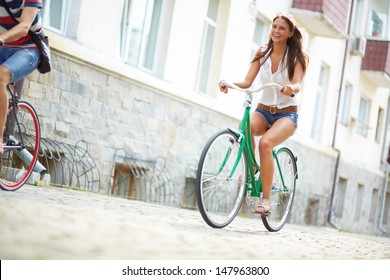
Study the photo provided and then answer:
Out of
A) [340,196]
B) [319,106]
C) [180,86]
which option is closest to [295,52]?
[180,86]

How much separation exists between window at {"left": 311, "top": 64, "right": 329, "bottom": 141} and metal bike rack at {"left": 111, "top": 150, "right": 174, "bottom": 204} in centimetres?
577

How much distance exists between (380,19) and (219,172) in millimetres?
8459

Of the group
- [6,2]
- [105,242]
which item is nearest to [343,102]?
[6,2]

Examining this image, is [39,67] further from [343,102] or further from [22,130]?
[343,102]

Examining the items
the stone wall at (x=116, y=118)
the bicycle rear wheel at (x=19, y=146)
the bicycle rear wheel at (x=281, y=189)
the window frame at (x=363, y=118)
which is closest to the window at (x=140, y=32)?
the stone wall at (x=116, y=118)

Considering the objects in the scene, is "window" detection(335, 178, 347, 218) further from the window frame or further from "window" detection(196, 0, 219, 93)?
"window" detection(196, 0, 219, 93)

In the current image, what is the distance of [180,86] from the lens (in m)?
9.67

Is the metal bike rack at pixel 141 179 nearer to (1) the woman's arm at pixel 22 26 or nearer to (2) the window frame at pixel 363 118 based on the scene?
(1) the woman's arm at pixel 22 26

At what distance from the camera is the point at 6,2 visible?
4684 mm

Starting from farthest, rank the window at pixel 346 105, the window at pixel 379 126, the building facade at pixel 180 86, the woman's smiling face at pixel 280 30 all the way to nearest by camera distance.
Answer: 1. the window at pixel 379 126
2. the window at pixel 346 105
3. the building facade at pixel 180 86
4. the woman's smiling face at pixel 280 30

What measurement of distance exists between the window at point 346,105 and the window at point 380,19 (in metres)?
1.26

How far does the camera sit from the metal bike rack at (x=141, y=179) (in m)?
8.73
